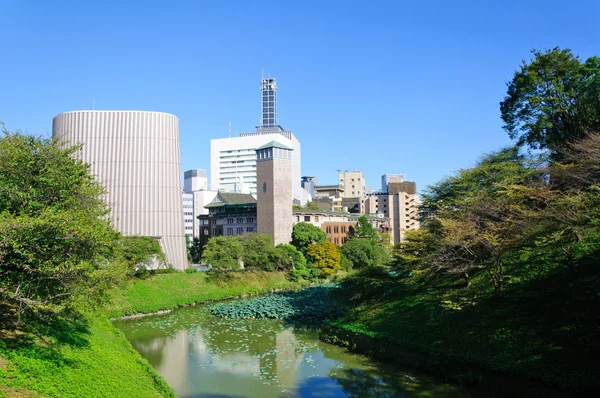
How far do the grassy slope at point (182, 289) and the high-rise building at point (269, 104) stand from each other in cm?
11779

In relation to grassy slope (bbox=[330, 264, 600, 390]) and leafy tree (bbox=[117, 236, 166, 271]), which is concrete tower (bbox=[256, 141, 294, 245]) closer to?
leafy tree (bbox=[117, 236, 166, 271])

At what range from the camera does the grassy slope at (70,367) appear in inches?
535

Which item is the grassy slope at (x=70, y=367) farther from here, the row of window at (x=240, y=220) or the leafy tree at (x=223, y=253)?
the row of window at (x=240, y=220)

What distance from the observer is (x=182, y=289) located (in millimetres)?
45312

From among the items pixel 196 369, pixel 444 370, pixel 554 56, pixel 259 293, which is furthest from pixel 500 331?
pixel 259 293

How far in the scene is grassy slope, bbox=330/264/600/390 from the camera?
18.2 meters

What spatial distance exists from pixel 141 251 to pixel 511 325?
3428 cm

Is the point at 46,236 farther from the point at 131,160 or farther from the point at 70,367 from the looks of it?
the point at 131,160

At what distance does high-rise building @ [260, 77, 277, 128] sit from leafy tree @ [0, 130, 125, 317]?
149323 mm

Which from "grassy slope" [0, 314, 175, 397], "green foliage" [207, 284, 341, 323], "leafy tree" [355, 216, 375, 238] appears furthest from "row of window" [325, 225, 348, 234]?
"grassy slope" [0, 314, 175, 397]

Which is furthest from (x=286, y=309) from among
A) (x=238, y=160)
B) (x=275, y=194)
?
(x=238, y=160)

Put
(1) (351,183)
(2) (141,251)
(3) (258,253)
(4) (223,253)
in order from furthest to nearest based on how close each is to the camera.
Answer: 1. (1) (351,183)
2. (3) (258,253)
3. (4) (223,253)
4. (2) (141,251)

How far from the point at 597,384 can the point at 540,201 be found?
1209 cm

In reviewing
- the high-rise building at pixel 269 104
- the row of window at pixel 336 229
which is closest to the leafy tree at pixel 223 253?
the row of window at pixel 336 229
